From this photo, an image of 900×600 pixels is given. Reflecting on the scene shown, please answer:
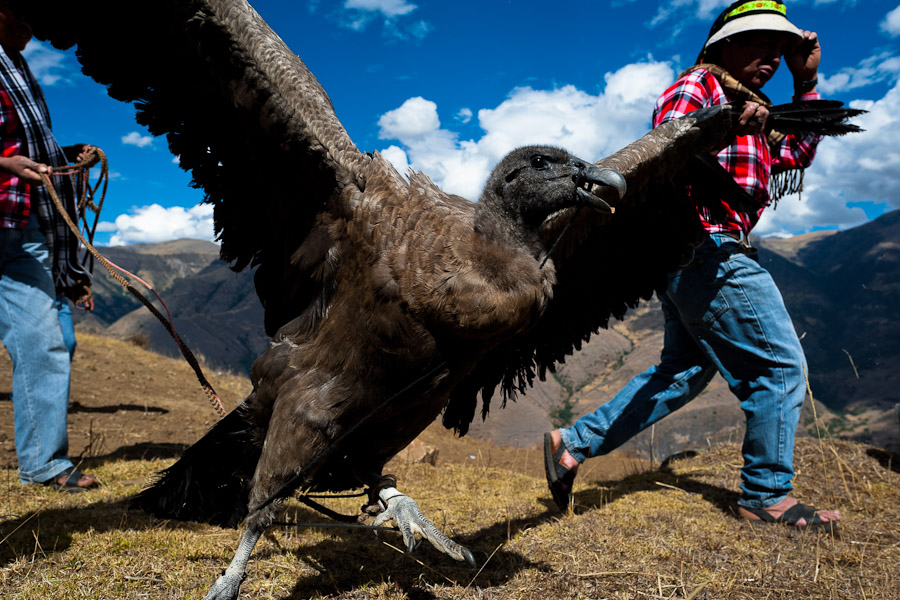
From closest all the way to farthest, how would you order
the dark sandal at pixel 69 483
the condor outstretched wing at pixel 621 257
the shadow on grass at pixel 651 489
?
the condor outstretched wing at pixel 621 257 < the dark sandal at pixel 69 483 < the shadow on grass at pixel 651 489

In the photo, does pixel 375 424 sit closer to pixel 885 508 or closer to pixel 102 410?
pixel 885 508

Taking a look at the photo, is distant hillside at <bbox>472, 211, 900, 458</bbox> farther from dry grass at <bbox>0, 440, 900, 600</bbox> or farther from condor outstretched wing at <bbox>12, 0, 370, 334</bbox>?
condor outstretched wing at <bbox>12, 0, 370, 334</bbox>

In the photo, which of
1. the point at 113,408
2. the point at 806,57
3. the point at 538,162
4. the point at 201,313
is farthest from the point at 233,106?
the point at 201,313

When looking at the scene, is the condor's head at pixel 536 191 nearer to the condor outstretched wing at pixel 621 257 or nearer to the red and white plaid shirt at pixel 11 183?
the condor outstretched wing at pixel 621 257

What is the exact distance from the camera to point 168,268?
7416 inches

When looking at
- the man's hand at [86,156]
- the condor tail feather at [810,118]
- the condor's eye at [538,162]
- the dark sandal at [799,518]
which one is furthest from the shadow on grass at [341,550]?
the condor tail feather at [810,118]

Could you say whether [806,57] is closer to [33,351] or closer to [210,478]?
[210,478]

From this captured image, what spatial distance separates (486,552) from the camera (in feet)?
9.99

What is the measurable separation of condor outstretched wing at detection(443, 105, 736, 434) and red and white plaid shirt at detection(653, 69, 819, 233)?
304 mm

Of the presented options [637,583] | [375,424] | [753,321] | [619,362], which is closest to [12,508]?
[375,424]

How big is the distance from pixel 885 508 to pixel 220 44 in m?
5.10

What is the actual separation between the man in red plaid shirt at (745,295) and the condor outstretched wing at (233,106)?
2.21 m

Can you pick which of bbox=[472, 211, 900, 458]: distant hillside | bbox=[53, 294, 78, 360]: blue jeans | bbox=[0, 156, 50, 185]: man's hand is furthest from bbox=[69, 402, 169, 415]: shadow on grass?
bbox=[472, 211, 900, 458]: distant hillside

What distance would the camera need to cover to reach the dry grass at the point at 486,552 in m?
2.48
